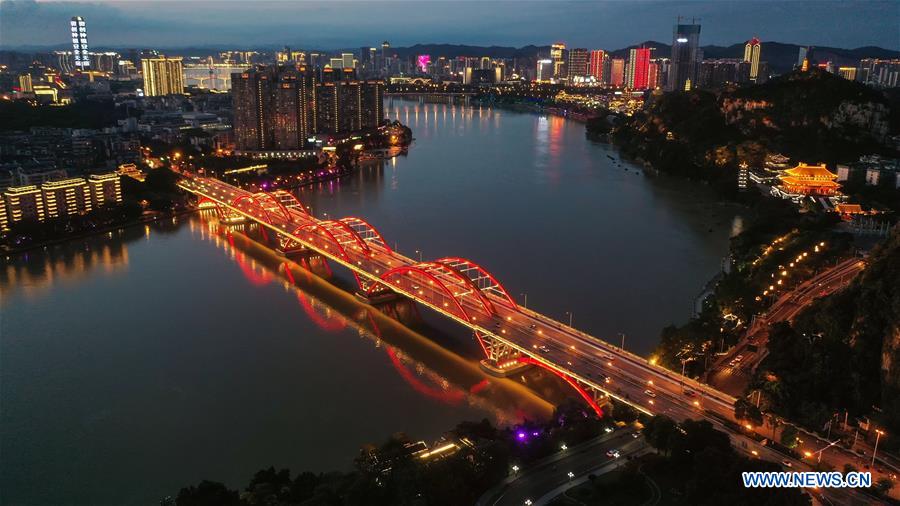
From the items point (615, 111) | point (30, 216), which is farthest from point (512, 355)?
point (615, 111)

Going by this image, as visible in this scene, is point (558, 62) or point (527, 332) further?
point (558, 62)

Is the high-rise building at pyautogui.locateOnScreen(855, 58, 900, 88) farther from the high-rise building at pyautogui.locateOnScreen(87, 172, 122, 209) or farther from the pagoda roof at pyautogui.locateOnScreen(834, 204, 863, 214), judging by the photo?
the high-rise building at pyautogui.locateOnScreen(87, 172, 122, 209)

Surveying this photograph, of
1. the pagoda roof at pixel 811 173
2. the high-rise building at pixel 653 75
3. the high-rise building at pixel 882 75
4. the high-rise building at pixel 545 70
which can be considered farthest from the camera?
the high-rise building at pixel 545 70

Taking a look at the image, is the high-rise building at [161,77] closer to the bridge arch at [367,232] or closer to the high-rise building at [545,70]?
the bridge arch at [367,232]

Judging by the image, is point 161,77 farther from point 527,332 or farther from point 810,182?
point 527,332

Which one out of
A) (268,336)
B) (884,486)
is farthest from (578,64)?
(884,486)

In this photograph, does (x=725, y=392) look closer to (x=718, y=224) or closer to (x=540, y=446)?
(x=540, y=446)

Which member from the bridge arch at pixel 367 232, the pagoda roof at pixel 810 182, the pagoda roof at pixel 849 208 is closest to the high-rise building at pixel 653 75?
the pagoda roof at pixel 810 182

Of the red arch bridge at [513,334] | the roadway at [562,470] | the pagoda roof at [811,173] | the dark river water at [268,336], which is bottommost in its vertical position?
the dark river water at [268,336]
